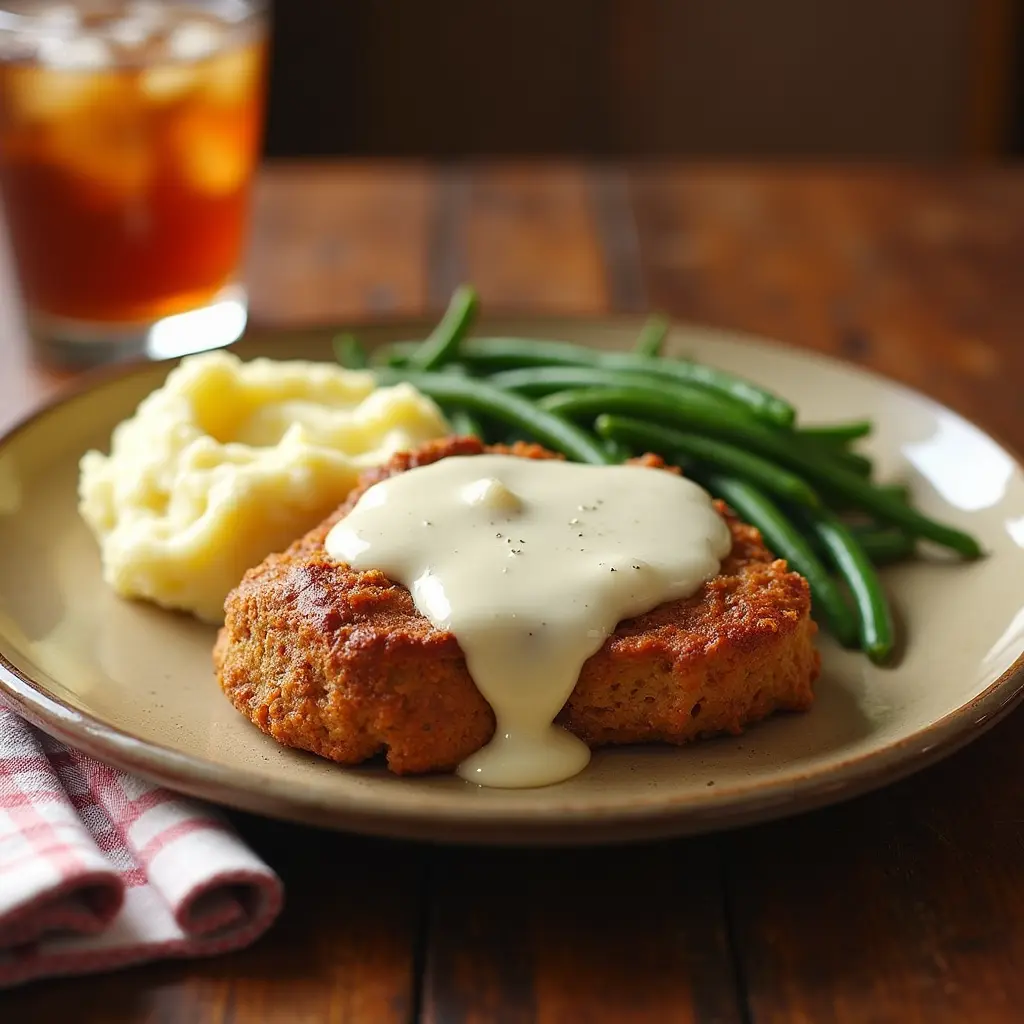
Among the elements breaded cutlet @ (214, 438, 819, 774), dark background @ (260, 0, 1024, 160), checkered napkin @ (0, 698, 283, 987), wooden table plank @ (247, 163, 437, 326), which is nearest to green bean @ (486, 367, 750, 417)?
breaded cutlet @ (214, 438, 819, 774)

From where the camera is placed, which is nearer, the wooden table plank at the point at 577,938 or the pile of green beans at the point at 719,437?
the wooden table plank at the point at 577,938

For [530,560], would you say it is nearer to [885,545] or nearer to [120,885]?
[120,885]

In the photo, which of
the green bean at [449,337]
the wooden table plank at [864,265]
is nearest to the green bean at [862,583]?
the green bean at [449,337]

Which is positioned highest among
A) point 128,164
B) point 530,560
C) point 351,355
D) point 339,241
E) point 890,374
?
point 530,560

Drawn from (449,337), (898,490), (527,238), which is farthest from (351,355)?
(527,238)

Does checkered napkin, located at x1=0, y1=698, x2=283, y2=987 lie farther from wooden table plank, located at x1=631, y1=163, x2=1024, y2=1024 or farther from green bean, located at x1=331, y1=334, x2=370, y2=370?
green bean, located at x1=331, y1=334, x2=370, y2=370

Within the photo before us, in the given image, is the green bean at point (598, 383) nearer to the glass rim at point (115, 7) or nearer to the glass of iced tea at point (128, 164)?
the glass of iced tea at point (128, 164)

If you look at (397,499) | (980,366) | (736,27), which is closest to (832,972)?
(397,499)
